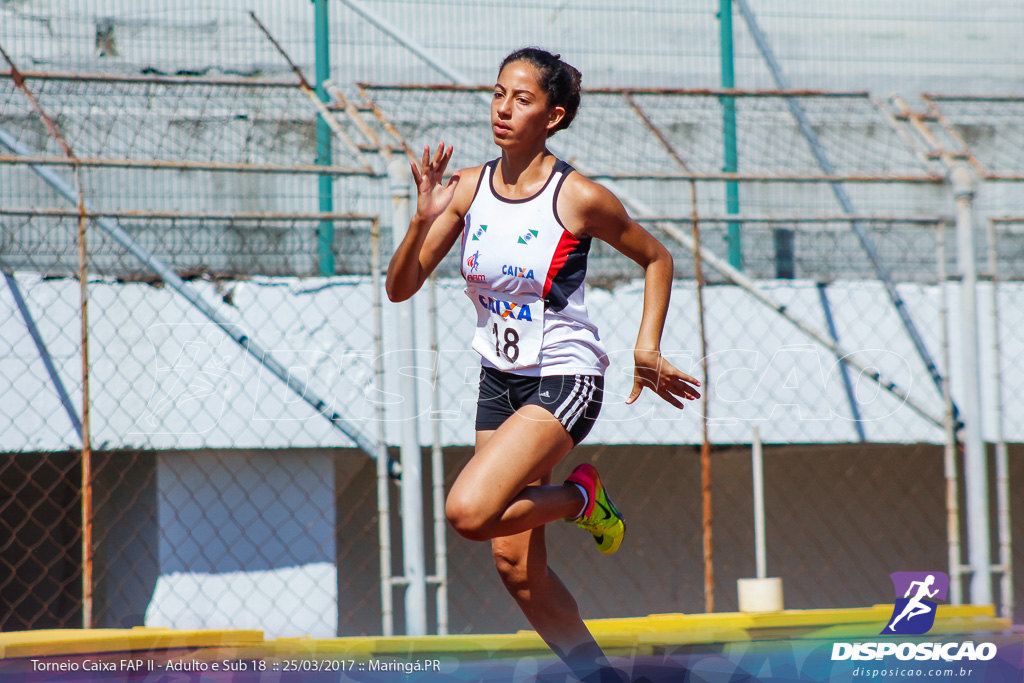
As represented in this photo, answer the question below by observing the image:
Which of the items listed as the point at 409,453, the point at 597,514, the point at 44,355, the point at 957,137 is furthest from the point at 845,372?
the point at 44,355

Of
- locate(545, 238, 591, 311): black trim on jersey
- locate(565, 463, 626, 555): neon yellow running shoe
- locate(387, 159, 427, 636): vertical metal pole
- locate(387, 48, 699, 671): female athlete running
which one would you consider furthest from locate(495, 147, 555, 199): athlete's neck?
locate(387, 159, 427, 636): vertical metal pole

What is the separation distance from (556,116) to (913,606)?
2.61 meters

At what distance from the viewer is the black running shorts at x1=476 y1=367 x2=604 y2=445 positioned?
2.54 meters

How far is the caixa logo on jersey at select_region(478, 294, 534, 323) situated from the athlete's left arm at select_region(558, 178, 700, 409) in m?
0.27

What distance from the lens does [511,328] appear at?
8.59 ft

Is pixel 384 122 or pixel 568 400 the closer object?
pixel 568 400

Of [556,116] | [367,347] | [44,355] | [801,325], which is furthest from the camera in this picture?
[801,325]

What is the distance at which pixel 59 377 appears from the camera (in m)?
4.13

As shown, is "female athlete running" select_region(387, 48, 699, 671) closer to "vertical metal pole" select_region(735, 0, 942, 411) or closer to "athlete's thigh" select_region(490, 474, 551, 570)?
"athlete's thigh" select_region(490, 474, 551, 570)

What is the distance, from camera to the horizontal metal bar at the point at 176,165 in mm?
3631

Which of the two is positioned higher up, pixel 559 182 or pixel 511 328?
pixel 559 182

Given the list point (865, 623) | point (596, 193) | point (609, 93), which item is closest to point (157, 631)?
point (596, 193)

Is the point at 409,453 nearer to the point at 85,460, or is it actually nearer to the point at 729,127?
the point at 85,460

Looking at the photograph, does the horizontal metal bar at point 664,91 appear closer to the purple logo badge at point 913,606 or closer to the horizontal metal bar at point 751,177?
the horizontal metal bar at point 751,177
